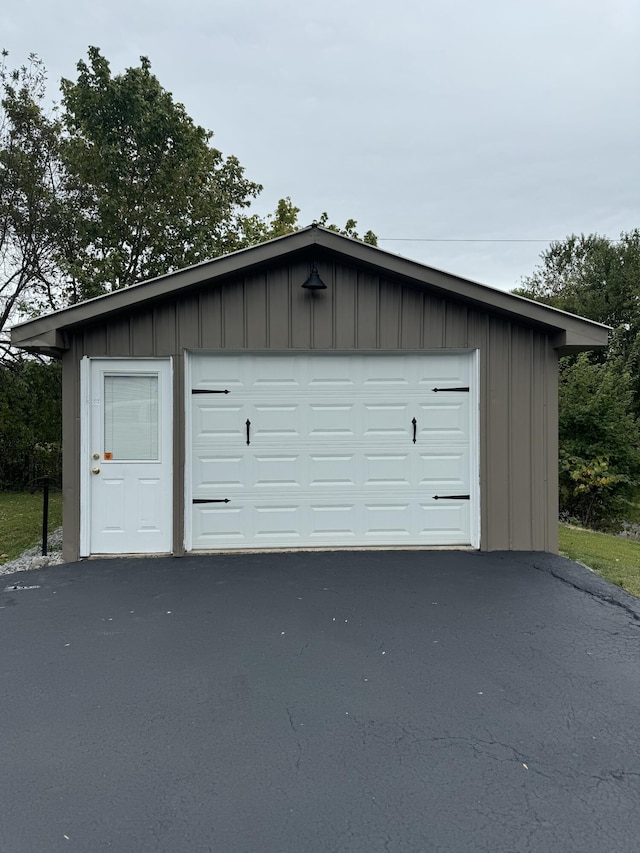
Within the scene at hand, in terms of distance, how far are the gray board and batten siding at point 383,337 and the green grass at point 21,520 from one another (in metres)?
2.00

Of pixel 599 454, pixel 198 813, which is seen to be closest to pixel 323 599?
pixel 198 813

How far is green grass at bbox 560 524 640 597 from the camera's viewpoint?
5.07 metres

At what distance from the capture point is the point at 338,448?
555cm

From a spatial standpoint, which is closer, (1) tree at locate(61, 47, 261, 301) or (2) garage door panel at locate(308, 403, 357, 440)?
(2) garage door panel at locate(308, 403, 357, 440)

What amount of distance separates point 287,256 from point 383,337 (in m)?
1.26

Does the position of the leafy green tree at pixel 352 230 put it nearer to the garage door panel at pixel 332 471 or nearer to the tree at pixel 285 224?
the tree at pixel 285 224

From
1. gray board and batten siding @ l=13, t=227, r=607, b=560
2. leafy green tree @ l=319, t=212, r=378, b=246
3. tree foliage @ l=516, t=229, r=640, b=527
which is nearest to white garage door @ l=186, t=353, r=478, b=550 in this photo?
gray board and batten siding @ l=13, t=227, r=607, b=560

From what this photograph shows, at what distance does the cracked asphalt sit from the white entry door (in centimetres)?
91

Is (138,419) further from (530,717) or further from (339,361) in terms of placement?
(530,717)

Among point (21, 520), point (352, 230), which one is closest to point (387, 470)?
point (21, 520)

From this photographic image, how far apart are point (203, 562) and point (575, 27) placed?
10.6 metres

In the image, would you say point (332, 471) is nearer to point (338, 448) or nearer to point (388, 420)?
point (338, 448)

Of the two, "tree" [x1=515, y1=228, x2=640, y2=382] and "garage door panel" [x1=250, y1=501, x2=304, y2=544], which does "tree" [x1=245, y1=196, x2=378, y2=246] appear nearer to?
"tree" [x1=515, y1=228, x2=640, y2=382]

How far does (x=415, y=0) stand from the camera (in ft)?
28.5
